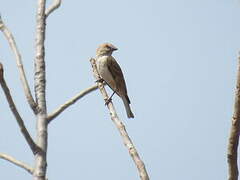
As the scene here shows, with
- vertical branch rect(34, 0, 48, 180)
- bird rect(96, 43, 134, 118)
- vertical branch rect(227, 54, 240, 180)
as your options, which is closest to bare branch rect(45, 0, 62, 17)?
vertical branch rect(34, 0, 48, 180)

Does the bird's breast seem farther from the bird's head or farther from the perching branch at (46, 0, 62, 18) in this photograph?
the perching branch at (46, 0, 62, 18)

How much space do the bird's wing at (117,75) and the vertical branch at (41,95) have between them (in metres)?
7.88

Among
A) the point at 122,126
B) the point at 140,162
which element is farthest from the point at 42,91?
the point at 122,126

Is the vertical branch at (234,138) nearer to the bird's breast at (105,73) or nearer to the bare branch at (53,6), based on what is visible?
the bare branch at (53,6)

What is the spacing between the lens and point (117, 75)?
35.7 ft

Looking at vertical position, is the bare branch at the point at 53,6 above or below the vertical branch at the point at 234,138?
above

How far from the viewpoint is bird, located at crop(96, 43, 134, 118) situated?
10742 mm

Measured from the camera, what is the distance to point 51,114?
256 cm

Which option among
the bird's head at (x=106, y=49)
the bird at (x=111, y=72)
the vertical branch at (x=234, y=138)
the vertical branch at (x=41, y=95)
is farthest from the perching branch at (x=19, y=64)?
the bird's head at (x=106, y=49)

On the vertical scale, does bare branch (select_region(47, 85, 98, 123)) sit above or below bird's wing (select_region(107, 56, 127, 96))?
above

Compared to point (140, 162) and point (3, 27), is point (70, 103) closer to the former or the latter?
point (3, 27)

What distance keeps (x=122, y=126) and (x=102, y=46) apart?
7335 millimetres

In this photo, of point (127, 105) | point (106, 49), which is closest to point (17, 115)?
point (127, 105)

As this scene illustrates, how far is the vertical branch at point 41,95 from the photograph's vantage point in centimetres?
234
